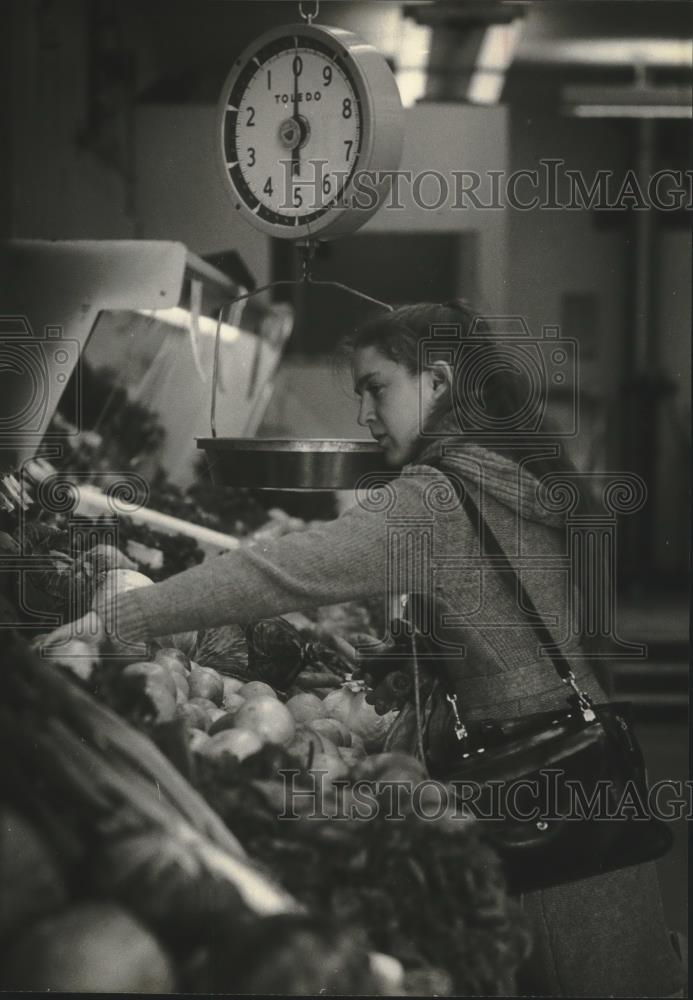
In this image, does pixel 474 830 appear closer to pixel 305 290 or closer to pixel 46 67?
pixel 305 290

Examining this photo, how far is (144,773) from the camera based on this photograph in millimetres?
2756

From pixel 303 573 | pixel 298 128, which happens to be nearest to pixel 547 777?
pixel 303 573

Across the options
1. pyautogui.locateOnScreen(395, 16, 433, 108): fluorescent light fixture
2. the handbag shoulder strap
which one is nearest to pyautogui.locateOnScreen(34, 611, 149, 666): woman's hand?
the handbag shoulder strap

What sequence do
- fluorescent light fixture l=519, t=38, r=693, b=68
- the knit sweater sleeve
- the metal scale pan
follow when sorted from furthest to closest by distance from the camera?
fluorescent light fixture l=519, t=38, r=693, b=68 < the metal scale pan < the knit sweater sleeve

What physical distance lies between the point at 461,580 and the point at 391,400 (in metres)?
0.44

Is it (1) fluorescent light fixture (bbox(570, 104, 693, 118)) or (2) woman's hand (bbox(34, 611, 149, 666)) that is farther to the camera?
(1) fluorescent light fixture (bbox(570, 104, 693, 118))

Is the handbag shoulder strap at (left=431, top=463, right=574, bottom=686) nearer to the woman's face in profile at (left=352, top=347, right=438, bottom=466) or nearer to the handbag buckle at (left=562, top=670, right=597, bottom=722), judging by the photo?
the handbag buckle at (left=562, top=670, right=597, bottom=722)

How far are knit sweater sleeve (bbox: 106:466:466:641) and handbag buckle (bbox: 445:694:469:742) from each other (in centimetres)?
26

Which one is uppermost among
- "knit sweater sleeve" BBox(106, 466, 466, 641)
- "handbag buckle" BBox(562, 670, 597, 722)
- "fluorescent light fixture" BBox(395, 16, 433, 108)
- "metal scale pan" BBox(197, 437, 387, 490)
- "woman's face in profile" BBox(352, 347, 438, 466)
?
"fluorescent light fixture" BBox(395, 16, 433, 108)

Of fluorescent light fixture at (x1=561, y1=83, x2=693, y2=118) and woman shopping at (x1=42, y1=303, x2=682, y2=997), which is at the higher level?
fluorescent light fixture at (x1=561, y1=83, x2=693, y2=118)

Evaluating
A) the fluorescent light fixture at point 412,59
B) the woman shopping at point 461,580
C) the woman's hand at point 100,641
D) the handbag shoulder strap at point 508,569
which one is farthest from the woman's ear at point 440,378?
the woman's hand at point 100,641

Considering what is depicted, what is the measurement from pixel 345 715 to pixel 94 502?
30.3 inches

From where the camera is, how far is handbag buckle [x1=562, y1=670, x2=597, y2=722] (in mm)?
2961

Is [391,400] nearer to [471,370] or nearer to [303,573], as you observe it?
[471,370]
